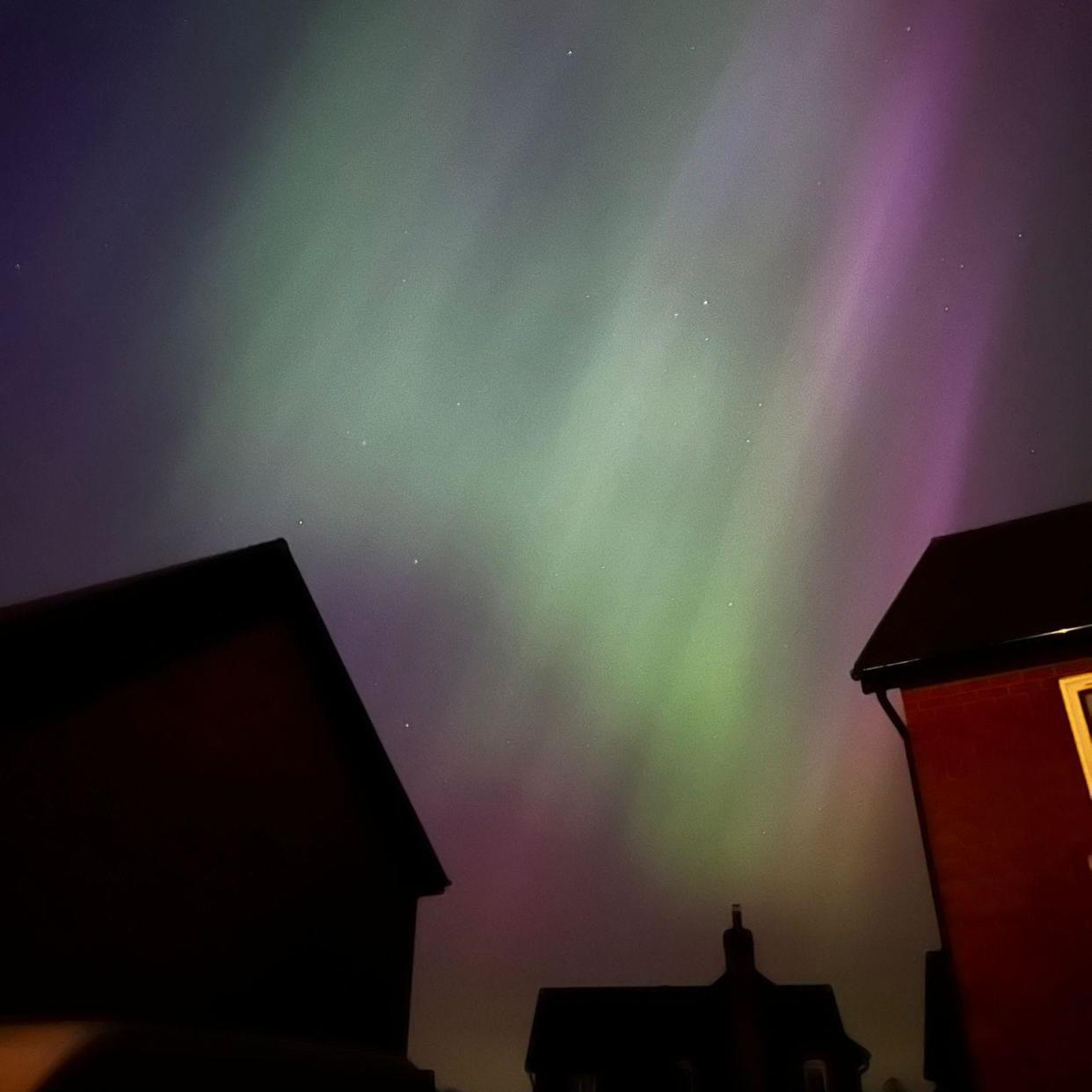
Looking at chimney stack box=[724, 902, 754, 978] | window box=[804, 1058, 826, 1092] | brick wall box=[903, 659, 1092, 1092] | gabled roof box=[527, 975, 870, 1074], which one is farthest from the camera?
gabled roof box=[527, 975, 870, 1074]

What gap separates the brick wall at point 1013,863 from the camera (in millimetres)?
8461

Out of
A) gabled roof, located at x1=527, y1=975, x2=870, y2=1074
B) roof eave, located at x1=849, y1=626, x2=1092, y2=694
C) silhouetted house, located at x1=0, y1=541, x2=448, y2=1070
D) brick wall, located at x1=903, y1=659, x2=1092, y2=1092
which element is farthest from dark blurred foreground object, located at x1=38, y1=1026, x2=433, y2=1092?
gabled roof, located at x1=527, y1=975, x2=870, y2=1074

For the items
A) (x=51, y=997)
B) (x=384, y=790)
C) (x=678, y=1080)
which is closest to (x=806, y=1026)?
(x=678, y=1080)

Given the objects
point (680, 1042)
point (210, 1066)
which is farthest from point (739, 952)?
point (210, 1066)

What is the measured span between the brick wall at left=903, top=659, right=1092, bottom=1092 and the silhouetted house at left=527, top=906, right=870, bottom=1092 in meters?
14.3

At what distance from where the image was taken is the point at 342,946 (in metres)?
12.1

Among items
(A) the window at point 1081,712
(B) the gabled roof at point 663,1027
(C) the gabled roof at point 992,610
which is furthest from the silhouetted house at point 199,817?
(B) the gabled roof at point 663,1027

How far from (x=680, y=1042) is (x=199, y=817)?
2201cm

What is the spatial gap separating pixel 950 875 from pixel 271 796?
28.5ft

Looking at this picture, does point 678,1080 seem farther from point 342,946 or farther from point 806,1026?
point 342,946

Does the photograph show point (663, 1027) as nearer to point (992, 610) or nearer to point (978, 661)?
point (992, 610)

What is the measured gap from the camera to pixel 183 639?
984 cm

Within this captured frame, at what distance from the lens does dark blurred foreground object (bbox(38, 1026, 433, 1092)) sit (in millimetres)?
5285

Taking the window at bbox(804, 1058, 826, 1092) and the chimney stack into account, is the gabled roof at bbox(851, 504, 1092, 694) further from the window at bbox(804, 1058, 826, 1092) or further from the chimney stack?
the window at bbox(804, 1058, 826, 1092)
